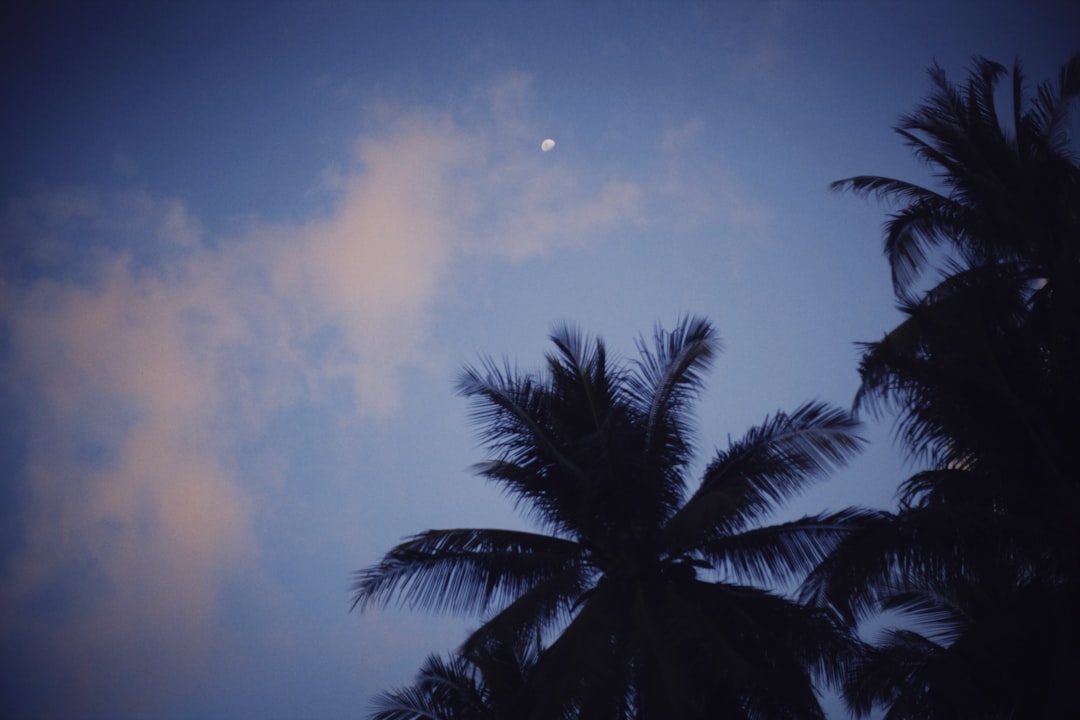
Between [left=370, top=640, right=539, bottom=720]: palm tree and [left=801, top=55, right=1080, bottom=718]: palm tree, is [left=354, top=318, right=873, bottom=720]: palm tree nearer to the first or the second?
[left=801, top=55, right=1080, bottom=718]: palm tree

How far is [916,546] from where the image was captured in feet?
26.0

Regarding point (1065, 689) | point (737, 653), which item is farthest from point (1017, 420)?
point (737, 653)

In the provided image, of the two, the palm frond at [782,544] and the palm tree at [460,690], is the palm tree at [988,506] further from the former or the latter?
the palm tree at [460,690]

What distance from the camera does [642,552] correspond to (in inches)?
409

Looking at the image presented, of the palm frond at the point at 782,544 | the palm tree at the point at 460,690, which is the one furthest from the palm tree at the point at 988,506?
the palm tree at the point at 460,690

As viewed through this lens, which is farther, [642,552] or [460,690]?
[460,690]

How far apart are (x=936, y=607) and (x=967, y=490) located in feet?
14.3

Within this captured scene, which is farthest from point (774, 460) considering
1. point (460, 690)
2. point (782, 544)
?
point (460, 690)

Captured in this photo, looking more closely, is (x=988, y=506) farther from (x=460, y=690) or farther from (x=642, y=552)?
(x=460, y=690)

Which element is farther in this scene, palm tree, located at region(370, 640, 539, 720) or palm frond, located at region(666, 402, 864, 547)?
palm tree, located at region(370, 640, 539, 720)

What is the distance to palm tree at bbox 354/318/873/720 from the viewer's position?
9.06 m

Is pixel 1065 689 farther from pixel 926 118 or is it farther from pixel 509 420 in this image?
pixel 926 118

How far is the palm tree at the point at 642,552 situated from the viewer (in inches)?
357

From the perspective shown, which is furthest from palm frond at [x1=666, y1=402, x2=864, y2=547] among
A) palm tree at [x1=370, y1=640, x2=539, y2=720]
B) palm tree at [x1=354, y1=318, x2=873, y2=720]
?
palm tree at [x1=370, y1=640, x2=539, y2=720]
